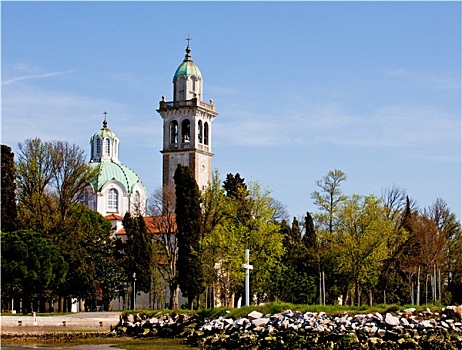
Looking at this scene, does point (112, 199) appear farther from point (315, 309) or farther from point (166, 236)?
point (315, 309)

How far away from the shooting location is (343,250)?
4334 cm

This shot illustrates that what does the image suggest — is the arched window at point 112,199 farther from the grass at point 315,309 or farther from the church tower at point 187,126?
the grass at point 315,309

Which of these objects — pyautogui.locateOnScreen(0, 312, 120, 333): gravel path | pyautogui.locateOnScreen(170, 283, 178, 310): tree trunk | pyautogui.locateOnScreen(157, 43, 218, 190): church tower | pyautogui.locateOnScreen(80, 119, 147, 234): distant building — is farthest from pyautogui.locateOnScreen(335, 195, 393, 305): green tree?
pyautogui.locateOnScreen(80, 119, 147, 234): distant building

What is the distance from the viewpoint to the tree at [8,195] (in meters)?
44.0

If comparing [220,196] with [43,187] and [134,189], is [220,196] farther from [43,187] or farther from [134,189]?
[134,189]

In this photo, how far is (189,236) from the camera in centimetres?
4597

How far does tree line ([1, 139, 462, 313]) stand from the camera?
42.4m

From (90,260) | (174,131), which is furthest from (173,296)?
(174,131)

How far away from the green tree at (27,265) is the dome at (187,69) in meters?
31.3

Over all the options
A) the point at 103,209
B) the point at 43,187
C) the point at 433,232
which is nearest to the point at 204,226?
the point at 43,187

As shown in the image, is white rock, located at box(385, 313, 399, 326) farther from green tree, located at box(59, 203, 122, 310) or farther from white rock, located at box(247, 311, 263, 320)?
green tree, located at box(59, 203, 122, 310)

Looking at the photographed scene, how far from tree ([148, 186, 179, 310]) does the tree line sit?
0.14 metres

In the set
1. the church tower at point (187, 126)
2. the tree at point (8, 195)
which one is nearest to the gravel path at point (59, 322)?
the tree at point (8, 195)

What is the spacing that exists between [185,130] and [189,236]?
26048 millimetres
